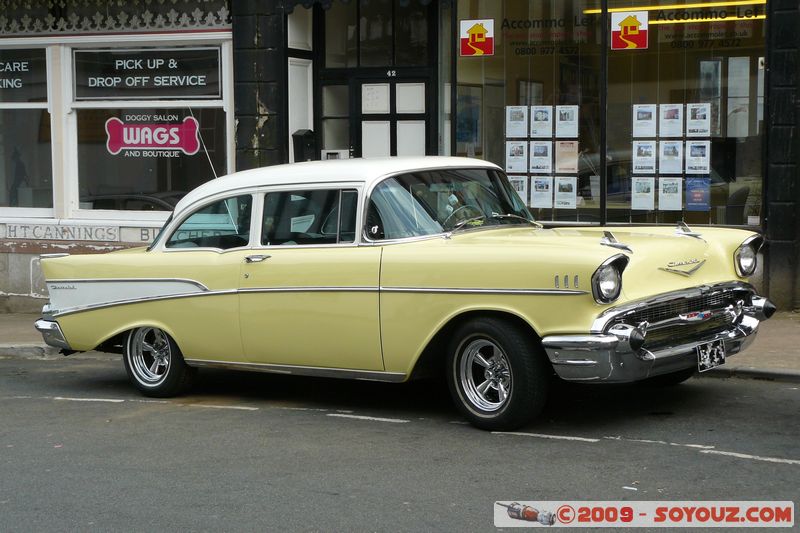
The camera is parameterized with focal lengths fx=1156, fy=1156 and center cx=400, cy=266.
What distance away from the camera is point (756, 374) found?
8.85m

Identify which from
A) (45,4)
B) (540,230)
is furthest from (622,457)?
(45,4)

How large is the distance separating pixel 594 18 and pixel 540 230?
17.0 ft

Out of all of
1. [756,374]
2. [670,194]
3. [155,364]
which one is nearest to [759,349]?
[756,374]

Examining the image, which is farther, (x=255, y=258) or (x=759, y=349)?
(x=759, y=349)

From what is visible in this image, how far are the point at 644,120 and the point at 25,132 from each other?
26.8 feet

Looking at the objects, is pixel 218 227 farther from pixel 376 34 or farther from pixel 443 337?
pixel 376 34

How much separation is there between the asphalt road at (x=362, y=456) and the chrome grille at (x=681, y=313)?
582mm

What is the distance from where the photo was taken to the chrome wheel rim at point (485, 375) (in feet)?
23.5

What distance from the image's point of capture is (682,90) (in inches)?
482

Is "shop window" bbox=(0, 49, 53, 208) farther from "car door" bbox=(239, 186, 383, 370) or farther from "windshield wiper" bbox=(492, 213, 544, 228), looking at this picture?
"windshield wiper" bbox=(492, 213, 544, 228)

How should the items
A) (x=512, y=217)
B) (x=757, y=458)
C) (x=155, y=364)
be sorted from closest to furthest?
1. (x=757, y=458)
2. (x=512, y=217)
3. (x=155, y=364)

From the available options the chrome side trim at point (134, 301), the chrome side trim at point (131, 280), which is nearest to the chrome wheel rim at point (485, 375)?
the chrome side trim at point (134, 301)

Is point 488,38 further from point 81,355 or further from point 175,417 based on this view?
point 175,417

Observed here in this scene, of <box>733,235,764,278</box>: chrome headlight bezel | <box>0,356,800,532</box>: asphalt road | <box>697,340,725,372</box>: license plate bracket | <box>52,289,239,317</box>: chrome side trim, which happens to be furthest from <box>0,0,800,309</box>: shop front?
<box>52,289,239,317</box>: chrome side trim
